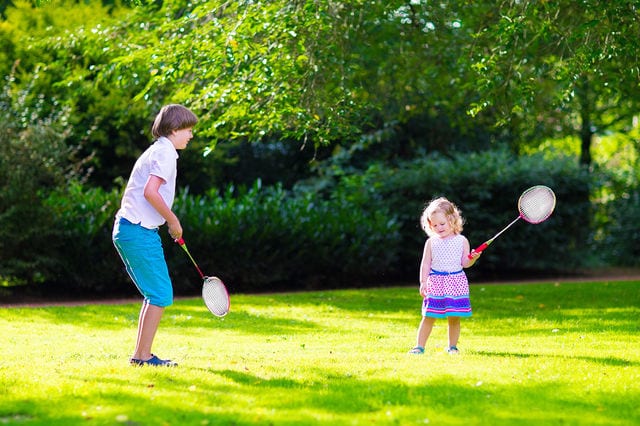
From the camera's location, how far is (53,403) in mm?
5914

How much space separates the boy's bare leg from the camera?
700cm

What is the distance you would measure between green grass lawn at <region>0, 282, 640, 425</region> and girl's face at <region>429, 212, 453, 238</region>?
1.05m

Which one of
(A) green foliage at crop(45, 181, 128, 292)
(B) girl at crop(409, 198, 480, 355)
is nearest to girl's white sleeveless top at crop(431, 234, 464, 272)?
(B) girl at crop(409, 198, 480, 355)

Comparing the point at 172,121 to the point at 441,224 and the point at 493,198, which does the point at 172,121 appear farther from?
the point at 493,198

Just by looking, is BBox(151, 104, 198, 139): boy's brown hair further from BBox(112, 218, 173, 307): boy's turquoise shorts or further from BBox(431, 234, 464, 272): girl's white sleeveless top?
BBox(431, 234, 464, 272): girl's white sleeveless top

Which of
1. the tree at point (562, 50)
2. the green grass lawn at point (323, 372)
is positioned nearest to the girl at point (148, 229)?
the green grass lawn at point (323, 372)

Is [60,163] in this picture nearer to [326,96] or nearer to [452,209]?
[326,96]

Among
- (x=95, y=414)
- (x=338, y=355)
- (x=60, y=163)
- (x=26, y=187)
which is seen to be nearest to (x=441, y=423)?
(x=95, y=414)

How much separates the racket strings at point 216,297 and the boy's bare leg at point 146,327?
505 millimetres

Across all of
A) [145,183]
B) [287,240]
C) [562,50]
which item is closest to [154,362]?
[145,183]

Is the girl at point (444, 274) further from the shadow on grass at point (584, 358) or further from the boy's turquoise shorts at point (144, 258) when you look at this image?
the boy's turquoise shorts at point (144, 258)

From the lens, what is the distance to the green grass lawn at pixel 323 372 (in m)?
5.75

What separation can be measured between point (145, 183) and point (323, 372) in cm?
192

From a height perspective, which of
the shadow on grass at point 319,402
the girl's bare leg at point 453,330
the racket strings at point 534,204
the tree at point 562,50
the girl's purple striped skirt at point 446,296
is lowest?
the shadow on grass at point 319,402
